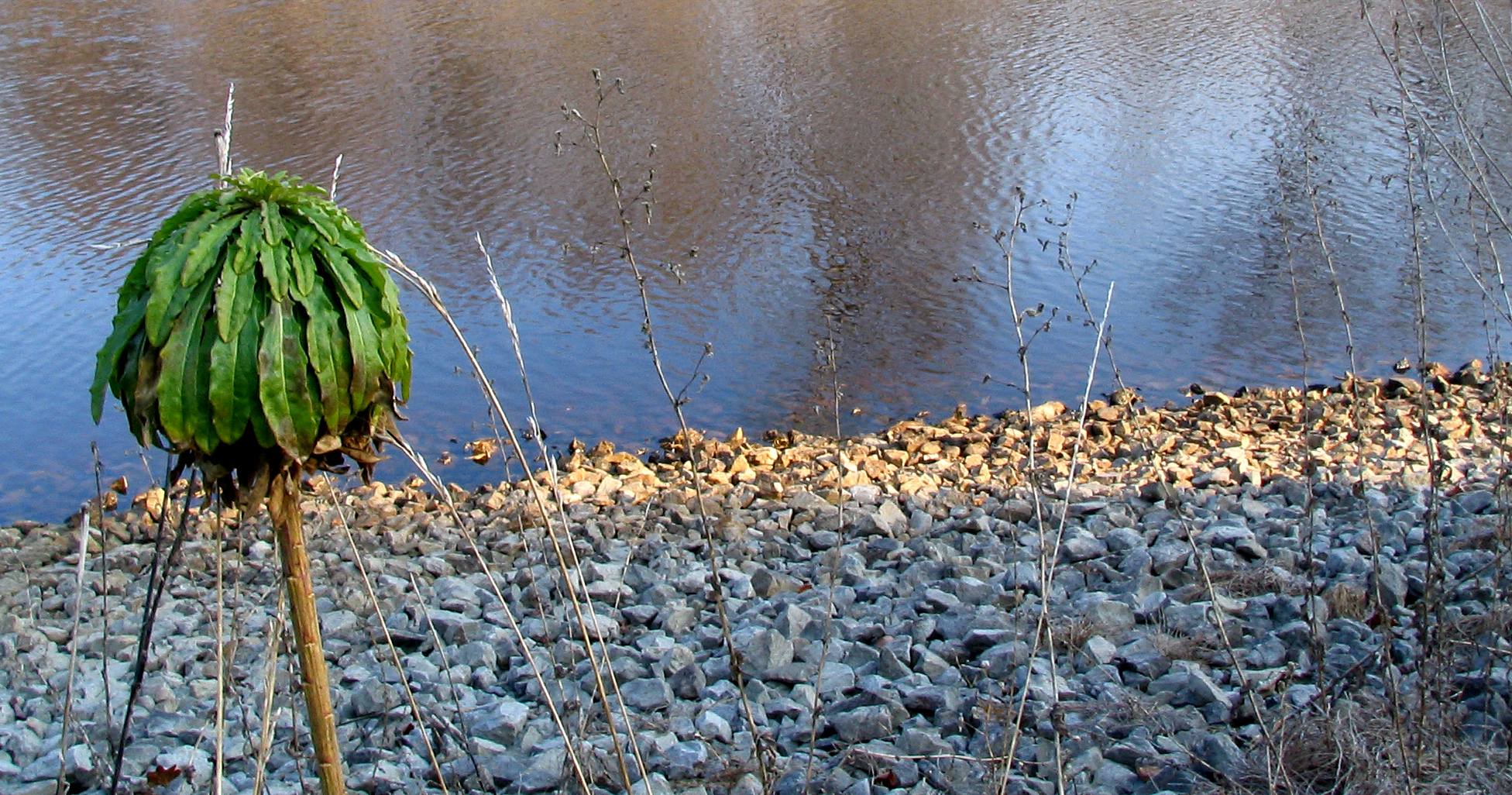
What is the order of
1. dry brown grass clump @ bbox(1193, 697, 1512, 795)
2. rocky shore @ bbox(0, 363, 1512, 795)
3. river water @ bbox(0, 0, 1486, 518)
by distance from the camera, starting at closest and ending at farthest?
dry brown grass clump @ bbox(1193, 697, 1512, 795) → rocky shore @ bbox(0, 363, 1512, 795) → river water @ bbox(0, 0, 1486, 518)

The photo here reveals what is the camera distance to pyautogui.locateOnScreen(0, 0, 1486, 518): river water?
9625 mm

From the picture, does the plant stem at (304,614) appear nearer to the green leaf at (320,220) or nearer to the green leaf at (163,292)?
the green leaf at (163,292)

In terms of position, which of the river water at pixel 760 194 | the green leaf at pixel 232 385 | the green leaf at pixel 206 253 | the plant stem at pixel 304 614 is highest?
the green leaf at pixel 206 253

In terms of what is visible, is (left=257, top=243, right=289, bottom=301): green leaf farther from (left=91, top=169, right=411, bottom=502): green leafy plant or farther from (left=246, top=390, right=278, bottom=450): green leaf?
(left=246, top=390, right=278, bottom=450): green leaf

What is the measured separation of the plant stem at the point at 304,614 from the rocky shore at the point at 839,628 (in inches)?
5.2

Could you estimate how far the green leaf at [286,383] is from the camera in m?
1.89

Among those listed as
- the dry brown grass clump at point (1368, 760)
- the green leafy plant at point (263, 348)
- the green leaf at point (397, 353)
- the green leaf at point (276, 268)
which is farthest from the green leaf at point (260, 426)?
the dry brown grass clump at point (1368, 760)

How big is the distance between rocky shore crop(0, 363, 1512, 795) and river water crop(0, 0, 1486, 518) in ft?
3.64

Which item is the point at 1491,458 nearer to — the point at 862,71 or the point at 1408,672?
the point at 1408,672

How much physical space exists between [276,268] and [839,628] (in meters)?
3.25

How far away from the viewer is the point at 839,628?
4789 mm

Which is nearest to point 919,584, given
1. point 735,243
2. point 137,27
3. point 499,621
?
point 499,621

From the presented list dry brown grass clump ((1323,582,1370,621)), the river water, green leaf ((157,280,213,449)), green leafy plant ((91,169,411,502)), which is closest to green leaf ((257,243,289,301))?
green leafy plant ((91,169,411,502))

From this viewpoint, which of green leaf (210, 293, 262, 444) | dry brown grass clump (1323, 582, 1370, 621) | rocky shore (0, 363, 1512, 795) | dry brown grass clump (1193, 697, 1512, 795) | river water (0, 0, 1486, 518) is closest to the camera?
green leaf (210, 293, 262, 444)
